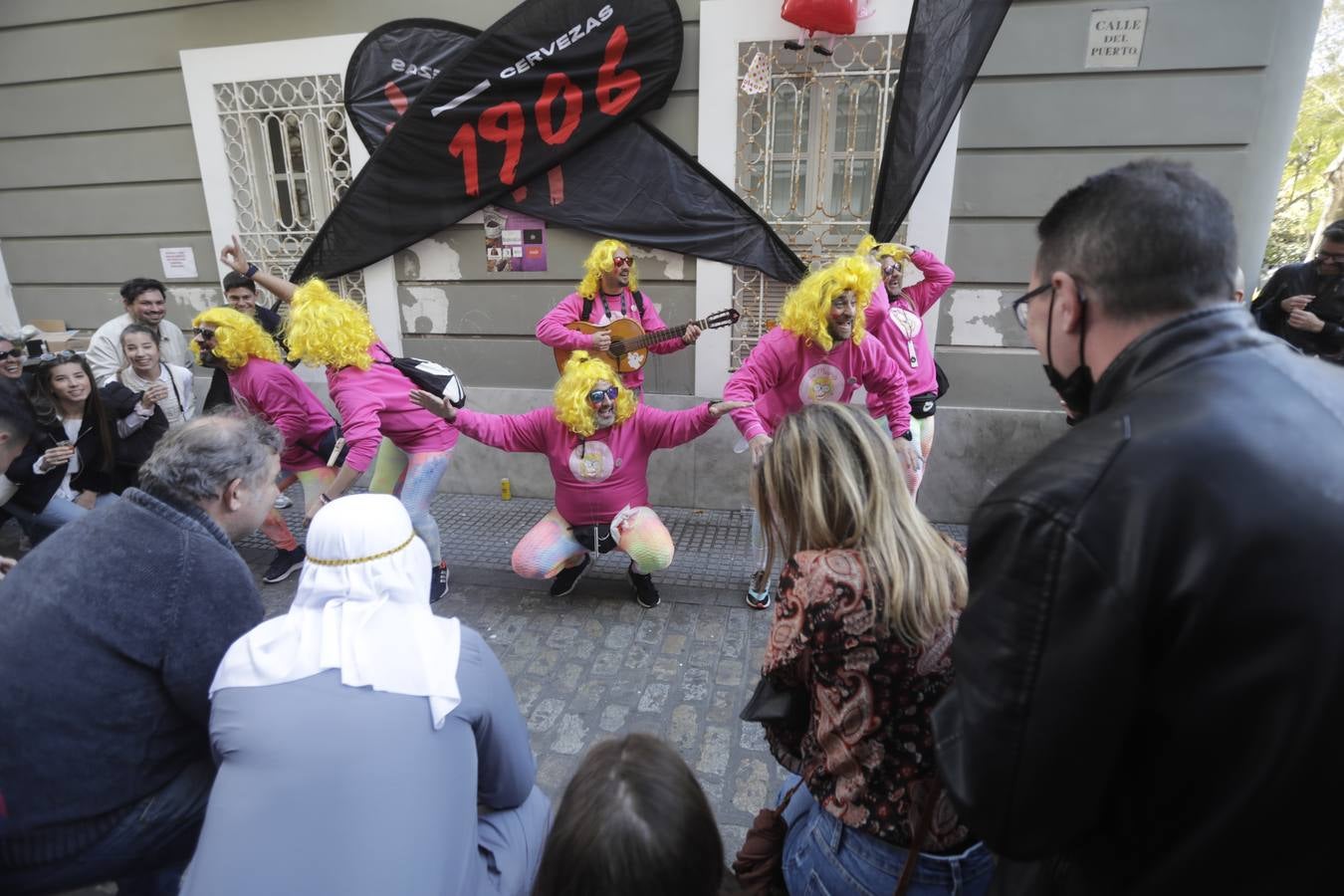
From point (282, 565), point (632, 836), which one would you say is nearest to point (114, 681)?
point (632, 836)

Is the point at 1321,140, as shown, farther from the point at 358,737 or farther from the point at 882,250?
the point at 358,737

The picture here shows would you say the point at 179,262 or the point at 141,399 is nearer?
the point at 141,399

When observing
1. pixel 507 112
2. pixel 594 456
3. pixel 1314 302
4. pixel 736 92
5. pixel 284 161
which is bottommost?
pixel 594 456

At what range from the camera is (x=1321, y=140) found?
1836cm

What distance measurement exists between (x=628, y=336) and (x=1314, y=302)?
4855 mm

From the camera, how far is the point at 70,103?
21.1 ft

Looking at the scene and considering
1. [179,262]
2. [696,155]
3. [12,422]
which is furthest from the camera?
[179,262]

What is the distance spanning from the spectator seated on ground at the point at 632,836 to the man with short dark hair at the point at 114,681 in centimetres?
118

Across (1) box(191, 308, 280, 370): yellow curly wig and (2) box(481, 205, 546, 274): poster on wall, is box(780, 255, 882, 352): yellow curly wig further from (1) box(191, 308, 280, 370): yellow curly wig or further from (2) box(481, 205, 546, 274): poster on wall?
(1) box(191, 308, 280, 370): yellow curly wig

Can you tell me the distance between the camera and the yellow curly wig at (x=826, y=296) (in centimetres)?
400

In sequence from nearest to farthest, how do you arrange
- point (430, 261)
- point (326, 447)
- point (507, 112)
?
point (326, 447) → point (507, 112) → point (430, 261)

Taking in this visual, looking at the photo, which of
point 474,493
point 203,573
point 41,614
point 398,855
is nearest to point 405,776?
point 398,855

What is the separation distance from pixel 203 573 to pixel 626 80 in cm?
488

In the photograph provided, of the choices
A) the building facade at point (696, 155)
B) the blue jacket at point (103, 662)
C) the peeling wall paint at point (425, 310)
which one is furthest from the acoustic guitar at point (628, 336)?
the blue jacket at point (103, 662)
